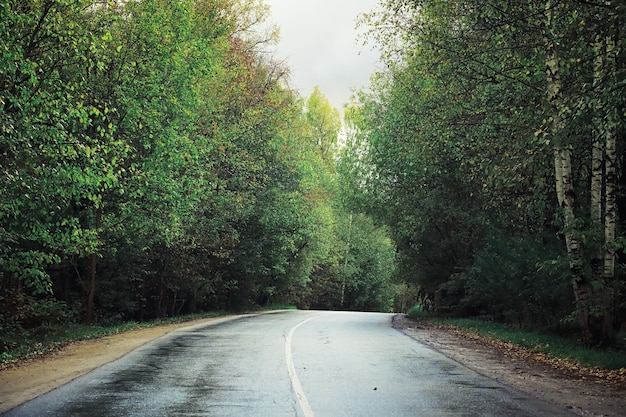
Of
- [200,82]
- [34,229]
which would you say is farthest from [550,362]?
[200,82]

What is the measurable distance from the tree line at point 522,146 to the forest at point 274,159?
79mm

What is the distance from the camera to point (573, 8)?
1050 cm

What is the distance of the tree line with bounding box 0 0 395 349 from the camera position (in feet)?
42.0

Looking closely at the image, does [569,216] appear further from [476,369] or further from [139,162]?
[139,162]

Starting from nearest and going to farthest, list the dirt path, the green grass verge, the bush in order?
the dirt path, the green grass verge, the bush

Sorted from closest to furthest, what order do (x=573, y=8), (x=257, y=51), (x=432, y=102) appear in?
(x=573, y=8)
(x=432, y=102)
(x=257, y=51)

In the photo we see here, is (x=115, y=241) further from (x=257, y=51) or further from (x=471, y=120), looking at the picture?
(x=257, y=51)

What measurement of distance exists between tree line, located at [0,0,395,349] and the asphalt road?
415cm

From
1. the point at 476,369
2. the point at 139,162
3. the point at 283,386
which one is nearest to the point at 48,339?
the point at 139,162

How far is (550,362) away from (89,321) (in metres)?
14.8

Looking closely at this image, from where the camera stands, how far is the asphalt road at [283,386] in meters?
7.50

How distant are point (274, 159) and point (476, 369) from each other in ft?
83.5

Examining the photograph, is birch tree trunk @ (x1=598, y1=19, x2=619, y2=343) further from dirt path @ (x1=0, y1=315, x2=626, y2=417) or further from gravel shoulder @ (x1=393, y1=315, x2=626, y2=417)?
dirt path @ (x1=0, y1=315, x2=626, y2=417)

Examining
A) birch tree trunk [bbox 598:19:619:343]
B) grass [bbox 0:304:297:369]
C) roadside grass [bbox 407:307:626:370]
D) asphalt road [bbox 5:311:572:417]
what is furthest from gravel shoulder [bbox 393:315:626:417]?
grass [bbox 0:304:297:369]
